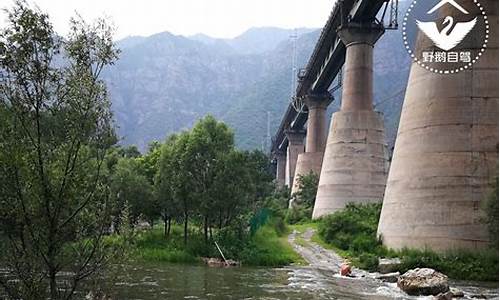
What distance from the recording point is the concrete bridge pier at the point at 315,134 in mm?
66000

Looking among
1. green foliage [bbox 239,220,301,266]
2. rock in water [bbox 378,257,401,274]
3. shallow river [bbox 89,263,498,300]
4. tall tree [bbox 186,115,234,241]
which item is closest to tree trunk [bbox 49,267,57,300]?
shallow river [bbox 89,263,498,300]

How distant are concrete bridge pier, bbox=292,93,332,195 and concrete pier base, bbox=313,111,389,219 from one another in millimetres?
21585

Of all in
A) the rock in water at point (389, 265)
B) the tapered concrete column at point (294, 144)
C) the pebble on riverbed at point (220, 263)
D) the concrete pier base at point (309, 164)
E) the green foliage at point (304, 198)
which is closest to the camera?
the rock in water at point (389, 265)

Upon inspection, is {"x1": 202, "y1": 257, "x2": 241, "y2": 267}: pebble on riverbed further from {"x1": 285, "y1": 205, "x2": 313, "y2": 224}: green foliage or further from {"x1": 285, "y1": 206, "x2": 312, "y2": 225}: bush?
{"x1": 285, "y1": 206, "x2": 312, "y2": 225}: bush

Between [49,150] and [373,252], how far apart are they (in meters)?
22.5

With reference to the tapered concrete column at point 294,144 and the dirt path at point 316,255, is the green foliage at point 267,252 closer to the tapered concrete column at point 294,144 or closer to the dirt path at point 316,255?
the dirt path at point 316,255

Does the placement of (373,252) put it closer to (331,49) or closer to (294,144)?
(331,49)

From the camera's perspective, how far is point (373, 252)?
29.0 meters

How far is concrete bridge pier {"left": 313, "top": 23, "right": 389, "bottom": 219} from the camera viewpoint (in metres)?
43.1

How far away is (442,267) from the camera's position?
78.0 ft

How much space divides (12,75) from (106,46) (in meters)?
1.55

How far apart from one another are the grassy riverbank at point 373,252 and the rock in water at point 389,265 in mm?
272

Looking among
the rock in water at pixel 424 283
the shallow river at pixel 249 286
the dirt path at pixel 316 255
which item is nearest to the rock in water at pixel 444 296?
the rock in water at pixel 424 283

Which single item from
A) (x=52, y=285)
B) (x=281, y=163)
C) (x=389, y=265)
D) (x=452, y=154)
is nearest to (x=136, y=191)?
(x=389, y=265)
